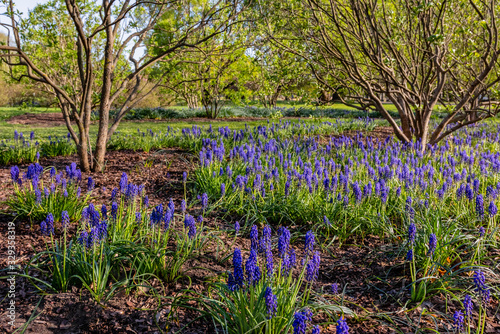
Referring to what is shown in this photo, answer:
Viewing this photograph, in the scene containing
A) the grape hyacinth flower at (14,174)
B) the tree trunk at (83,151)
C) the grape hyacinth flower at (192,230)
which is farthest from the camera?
the tree trunk at (83,151)

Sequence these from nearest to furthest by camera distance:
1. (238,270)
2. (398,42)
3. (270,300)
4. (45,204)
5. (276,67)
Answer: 1. (270,300)
2. (238,270)
3. (45,204)
4. (398,42)
5. (276,67)

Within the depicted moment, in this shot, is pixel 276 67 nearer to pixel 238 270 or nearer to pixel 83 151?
pixel 83 151

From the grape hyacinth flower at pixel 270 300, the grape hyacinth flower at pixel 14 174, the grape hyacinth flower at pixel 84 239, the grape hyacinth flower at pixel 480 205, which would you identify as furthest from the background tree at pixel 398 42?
the grape hyacinth flower at pixel 270 300

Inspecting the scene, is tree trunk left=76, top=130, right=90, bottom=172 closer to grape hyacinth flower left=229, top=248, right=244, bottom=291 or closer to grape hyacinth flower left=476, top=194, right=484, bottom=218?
grape hyacinth flower left=229, top=248, right=244, bottom=291

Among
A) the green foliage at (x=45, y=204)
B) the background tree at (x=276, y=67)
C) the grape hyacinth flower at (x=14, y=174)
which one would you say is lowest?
the green foliage at (x=45, y=204)

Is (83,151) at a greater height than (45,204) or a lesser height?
greater

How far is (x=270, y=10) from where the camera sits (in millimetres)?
7461

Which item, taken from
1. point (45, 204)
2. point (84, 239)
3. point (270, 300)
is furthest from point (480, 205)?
point (45, 204)

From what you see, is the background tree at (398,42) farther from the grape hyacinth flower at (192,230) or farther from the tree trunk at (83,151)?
the grape hyacinth flower at (192,230)

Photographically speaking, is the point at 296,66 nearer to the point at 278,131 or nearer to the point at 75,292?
the point at 278,131

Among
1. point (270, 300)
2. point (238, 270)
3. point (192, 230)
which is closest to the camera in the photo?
point (270, 300)

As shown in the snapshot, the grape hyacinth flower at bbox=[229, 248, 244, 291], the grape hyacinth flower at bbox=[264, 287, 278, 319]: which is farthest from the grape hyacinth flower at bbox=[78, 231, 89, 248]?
the grape hyacinth flower at bbox=[264, 287, 278, 319]

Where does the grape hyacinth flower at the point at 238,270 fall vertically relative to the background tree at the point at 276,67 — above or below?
below

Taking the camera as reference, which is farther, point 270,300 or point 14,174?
point 14,174
